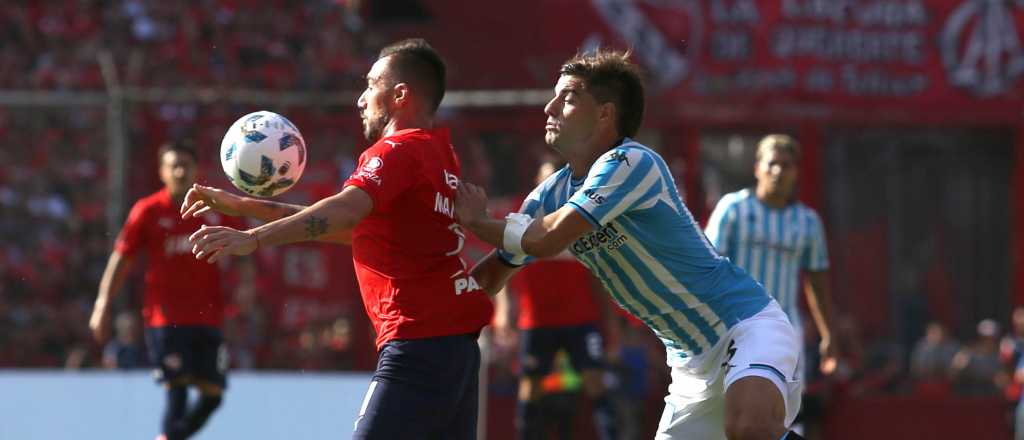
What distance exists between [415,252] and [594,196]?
2.18 ft

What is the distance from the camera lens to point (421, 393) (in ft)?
15.8

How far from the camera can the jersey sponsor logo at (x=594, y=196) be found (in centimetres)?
466

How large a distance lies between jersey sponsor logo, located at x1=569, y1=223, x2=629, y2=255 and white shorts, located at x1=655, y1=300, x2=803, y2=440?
0.49 m

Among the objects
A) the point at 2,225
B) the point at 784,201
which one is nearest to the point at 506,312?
the point at 784,201

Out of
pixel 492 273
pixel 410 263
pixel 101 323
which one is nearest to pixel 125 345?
pixel 101 323

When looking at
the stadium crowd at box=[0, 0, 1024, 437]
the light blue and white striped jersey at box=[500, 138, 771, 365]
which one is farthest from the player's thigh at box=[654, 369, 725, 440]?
the stadium crowd at box=[0, 0, 1024, 437]

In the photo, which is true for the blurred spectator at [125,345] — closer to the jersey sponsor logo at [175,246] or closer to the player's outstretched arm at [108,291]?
the player's outstretched arm at [108,291]

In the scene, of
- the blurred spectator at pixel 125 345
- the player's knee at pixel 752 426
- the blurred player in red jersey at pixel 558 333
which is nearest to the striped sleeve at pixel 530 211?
the player's knee at pixel 752 426

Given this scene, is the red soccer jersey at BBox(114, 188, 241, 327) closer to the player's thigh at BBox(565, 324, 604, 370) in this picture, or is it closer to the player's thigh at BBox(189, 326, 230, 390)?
the player's thigh at BBox(189, 326, 230, 390)

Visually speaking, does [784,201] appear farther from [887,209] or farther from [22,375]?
[887,209]

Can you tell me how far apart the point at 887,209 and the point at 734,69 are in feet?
6.96

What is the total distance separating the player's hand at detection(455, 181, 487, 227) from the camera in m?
4.84

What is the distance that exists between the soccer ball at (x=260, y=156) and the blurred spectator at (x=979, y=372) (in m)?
8.73

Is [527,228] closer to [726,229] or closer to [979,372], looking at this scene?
[726,229]
